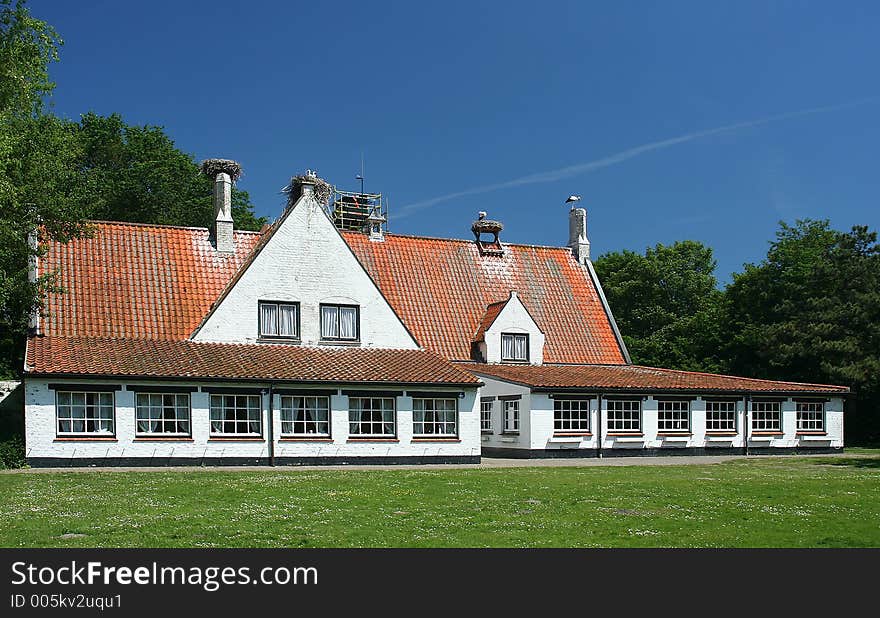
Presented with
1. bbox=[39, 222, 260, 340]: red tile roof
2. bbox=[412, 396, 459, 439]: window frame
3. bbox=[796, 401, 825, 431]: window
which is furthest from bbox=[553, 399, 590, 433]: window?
bbox=[39, 222, 260, 340]: red tile roof

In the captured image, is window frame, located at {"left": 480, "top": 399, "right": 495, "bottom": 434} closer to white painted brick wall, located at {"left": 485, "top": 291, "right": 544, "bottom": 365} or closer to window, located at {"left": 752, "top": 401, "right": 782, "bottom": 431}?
white painted brick wall, located at {"left": 485, "top": 291, "right": 544, "bottom": 365}

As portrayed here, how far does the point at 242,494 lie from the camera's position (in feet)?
68.5

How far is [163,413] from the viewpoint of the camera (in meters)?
31.9

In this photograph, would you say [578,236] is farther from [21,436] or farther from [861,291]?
[21,436]

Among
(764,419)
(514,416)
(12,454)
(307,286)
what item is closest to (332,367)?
(307,286)

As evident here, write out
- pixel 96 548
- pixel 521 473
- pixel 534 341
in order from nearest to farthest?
pixel 96 548
pixel 521 473
pixel 534 341

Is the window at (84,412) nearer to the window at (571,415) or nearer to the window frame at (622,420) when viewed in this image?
the window at (571,415)

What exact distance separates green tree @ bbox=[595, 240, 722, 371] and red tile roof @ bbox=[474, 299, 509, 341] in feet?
67.4

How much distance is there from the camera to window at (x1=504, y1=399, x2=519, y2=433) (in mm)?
38812

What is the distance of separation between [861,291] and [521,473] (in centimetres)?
3059

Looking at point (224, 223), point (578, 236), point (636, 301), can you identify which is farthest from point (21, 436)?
point (636, 301)

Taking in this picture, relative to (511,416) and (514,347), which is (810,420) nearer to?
(514,347)

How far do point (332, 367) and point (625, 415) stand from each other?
12493 millimetres

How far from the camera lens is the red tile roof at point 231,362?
102ft
